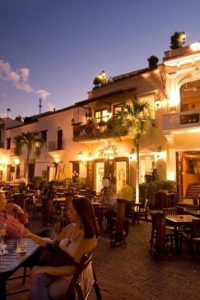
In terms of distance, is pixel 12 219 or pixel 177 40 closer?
pixel 12 219

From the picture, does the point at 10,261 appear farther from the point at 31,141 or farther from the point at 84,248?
the point at 31,141

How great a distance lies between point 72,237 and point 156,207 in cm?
1122

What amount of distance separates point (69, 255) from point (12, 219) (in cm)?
159

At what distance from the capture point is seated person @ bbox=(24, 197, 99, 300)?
3.10 m

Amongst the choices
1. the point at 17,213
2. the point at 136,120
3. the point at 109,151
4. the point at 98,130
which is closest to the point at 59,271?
the point at 17,213

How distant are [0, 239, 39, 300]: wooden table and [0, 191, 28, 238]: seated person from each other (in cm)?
33

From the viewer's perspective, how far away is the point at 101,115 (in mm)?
20219

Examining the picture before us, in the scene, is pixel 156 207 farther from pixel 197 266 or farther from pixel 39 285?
pixel 39 285

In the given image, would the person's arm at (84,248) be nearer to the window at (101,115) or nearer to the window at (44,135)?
the window at (101,115)

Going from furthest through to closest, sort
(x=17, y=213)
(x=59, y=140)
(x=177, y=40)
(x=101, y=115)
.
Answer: (x=59, y=140) → (x=101, y=115) → (x=177, y=40) → (x=17, y=213)

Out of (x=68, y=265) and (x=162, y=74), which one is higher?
(x=162, y=74)

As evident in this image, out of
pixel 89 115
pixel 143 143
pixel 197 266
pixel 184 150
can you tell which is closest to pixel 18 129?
pixel 89 115

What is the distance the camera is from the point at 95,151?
2033 centimetres

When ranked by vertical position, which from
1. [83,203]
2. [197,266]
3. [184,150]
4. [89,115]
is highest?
[89,115]
